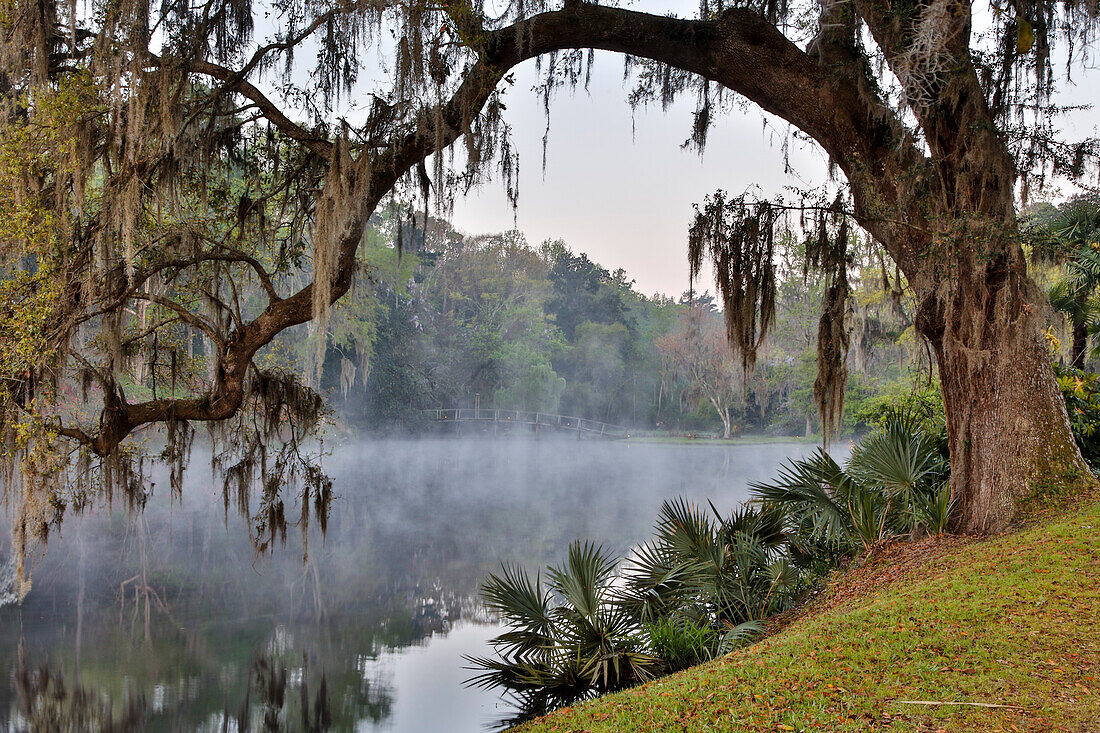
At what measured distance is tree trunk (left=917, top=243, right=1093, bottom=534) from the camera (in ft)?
20.2

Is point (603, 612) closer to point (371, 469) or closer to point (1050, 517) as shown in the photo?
point (1050, 517)

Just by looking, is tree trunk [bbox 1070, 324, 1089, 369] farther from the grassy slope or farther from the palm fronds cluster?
the grassy slope

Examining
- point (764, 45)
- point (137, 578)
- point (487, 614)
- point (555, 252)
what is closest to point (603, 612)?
point (764, 45)

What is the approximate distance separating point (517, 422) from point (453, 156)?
29.2m

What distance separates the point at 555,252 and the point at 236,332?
35437mm

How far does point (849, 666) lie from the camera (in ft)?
13.5

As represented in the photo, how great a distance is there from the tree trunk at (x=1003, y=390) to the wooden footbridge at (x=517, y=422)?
26.0m

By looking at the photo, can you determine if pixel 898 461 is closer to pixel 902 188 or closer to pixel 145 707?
pixel 902 188

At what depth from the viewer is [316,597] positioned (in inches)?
533

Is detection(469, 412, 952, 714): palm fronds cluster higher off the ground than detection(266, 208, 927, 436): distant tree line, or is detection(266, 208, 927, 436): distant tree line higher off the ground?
detection(266, 208, 927, 436): distant tree line

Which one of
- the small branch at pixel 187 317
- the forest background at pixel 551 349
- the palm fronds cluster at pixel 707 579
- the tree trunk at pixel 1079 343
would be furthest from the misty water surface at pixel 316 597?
the tree trunk at pixel 1079 343

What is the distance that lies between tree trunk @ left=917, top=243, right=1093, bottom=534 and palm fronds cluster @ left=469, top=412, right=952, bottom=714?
0.47 meters

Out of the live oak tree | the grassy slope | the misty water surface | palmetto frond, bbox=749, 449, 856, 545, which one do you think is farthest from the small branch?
palmetto frond, bbox=749, 449, 856, 545

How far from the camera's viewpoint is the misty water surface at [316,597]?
371 inches
